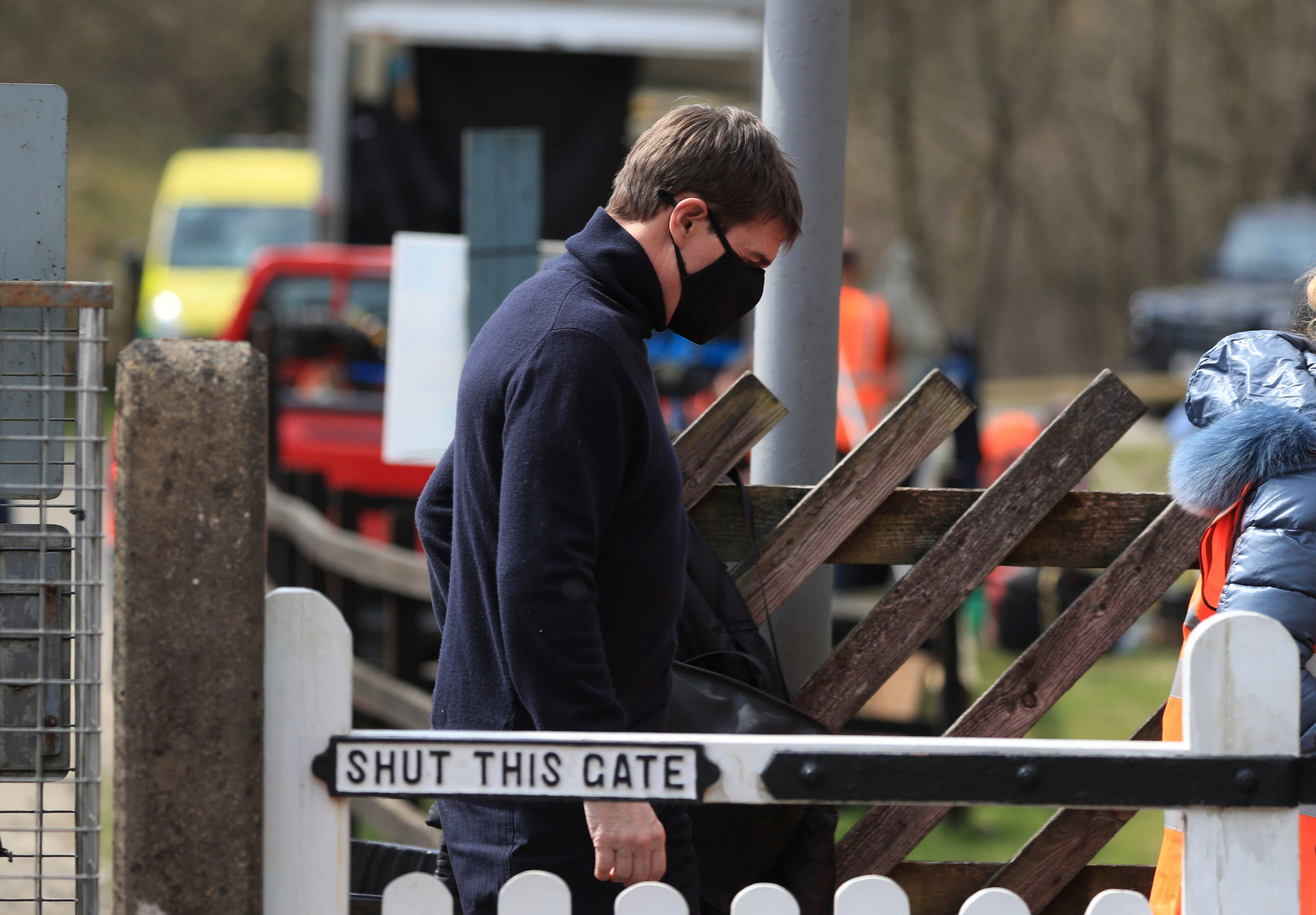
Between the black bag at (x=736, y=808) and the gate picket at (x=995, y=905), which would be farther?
the black bag at (x=736, y=808)

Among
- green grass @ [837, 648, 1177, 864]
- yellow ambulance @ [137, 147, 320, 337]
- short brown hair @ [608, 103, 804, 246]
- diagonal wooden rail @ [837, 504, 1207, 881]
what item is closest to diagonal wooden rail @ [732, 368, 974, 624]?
diagonal wooden rail @ [837, 504, 1207, 881]

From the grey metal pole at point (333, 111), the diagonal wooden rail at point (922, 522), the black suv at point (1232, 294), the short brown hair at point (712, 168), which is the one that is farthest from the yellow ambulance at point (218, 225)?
the short brown hair at point (712, 168)

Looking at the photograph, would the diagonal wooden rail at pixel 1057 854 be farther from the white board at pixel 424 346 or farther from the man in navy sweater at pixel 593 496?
the white board at pixel 424 346

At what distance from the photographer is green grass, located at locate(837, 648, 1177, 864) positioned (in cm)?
495

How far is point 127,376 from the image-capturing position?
1.61 m

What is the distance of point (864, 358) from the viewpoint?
8109 mm

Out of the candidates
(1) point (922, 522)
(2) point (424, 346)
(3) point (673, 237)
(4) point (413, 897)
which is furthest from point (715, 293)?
(2) point (424, 346)

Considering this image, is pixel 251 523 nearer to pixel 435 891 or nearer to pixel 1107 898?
pixel 435 891

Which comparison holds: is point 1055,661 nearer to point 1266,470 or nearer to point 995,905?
point 1266,470

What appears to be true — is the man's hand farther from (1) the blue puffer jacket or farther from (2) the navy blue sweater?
(1) the blue puffer jacket

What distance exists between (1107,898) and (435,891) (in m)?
0.82

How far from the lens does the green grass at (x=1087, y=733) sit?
195 inches

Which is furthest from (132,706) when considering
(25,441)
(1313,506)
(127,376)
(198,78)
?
(198,78)

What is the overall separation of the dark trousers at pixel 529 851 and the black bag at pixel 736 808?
25cm
